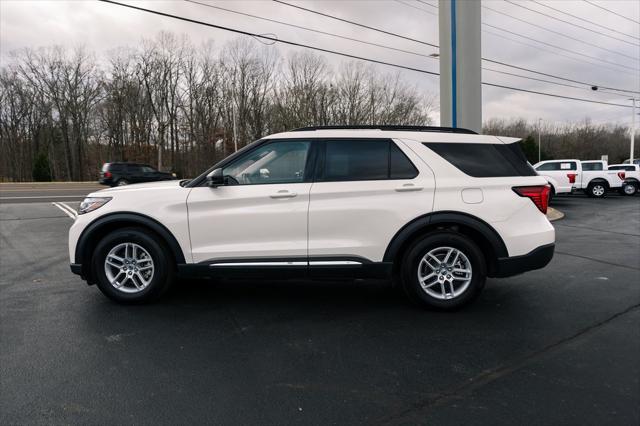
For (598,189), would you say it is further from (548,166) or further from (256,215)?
(256,215)

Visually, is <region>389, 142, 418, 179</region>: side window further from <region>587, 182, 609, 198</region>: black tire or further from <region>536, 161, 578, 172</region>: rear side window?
<region>587, 182, 609, 198</region>: black tire

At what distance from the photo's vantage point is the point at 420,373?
313 centimetres

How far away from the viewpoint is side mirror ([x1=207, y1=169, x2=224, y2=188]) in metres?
4.32

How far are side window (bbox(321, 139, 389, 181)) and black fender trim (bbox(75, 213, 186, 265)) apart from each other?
1.70m

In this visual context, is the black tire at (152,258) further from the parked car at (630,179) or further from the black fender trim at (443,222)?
the parked car at (630,179)

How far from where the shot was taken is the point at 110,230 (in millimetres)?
4645

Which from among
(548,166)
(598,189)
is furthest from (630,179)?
(548,166)

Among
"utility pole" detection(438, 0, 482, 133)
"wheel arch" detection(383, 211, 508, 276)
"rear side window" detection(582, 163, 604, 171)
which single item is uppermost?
"utility pole" detection(438, 0, 482, 133)

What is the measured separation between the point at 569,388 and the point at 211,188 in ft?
11.5

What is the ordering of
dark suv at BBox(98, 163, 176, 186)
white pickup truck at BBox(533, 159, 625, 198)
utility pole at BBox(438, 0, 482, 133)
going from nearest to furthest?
utility pole at BBox(438, 0, 482, 133), white pickup truck at BBox(533, 159, 625, 198), dark suv at BBox(98, 163, 176, 186)

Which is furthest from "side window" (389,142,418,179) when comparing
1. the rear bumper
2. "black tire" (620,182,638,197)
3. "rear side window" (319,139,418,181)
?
"black tire" (620,182,638,197)

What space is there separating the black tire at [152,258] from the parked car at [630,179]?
83.5 ft

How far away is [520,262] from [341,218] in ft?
6.15

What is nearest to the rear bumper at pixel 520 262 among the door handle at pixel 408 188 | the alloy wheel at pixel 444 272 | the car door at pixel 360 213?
the alloy wheel at pixel 444 272
